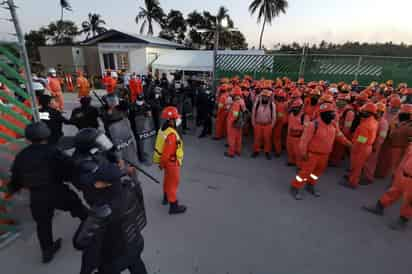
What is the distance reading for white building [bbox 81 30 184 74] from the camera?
54.5ft

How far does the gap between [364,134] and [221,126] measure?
3680 millimetres

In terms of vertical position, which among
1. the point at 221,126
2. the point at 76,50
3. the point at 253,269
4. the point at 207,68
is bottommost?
the point at 253,269

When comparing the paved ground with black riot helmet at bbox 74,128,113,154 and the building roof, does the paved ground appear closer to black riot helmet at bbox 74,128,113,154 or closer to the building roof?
black riot helmet at bbox 74,128,113,154

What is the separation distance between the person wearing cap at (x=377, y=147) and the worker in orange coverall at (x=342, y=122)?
55 cm

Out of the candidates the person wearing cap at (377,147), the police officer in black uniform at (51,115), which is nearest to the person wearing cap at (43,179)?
the police officer in black uniform at (51,115)

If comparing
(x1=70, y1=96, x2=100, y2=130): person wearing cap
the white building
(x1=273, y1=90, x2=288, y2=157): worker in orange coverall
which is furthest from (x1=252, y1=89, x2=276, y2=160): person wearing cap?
→ the white building

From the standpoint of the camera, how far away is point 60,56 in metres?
19.5

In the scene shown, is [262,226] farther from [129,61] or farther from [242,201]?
[129,61]

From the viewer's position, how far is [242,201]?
3639mm

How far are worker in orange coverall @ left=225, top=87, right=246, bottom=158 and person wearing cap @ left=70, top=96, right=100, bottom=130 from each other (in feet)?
9.49

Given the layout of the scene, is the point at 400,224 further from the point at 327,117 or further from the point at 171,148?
the point at 171,148

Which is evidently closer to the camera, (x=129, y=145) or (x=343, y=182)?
(x=129, y=145)

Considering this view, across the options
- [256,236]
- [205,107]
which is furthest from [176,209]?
[205,107]

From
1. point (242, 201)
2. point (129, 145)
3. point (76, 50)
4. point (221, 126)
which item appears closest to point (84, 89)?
point (221, 126)
